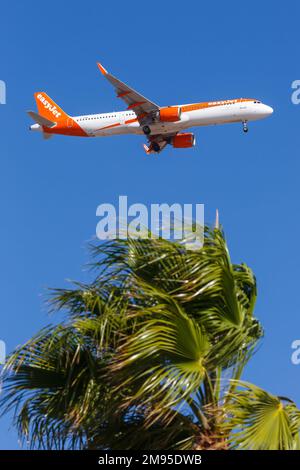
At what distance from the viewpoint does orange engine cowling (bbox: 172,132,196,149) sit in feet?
172

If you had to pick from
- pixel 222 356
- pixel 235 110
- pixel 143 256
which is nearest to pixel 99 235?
pixel 143 256

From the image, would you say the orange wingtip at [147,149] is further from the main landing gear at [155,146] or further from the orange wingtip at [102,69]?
the orange wingtip at [102,69]

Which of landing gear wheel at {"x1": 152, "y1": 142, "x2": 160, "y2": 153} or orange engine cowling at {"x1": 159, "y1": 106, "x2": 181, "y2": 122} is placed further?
landing gear wheel at {"x1": 152, "y1": 142, "x2": 160, "y2": 153}

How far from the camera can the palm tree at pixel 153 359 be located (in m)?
7.77

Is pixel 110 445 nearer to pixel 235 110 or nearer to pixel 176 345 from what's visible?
pixel 176 345

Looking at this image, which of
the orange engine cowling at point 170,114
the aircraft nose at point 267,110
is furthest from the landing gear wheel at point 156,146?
the aircraft nose at point 267,110

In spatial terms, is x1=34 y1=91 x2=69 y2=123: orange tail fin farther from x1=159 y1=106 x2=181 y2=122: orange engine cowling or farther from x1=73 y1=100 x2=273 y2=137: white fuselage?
x1=159 y1=106 x2=181 y2=122: orange engine cowling

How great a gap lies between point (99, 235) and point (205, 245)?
1.11 metres

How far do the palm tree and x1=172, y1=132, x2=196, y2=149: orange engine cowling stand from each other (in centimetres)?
4419

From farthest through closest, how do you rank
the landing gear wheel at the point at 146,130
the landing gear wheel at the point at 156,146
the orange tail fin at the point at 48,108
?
1. the orange tail fin at the point at 48,108
2. the landing gear wheel at the point at 156,146
3. the landing gear wheel at the point at 146,130

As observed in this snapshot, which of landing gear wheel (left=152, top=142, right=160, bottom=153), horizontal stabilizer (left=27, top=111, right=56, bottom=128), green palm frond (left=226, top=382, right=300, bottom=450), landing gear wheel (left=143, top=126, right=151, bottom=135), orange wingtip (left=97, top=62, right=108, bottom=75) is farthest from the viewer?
horizontal stabilizer (left=27, top=111, right=56, bottom=128)

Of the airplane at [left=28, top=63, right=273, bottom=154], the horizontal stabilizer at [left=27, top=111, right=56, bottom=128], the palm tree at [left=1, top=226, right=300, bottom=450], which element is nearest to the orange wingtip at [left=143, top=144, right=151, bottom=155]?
the airplane at [left=28, top=63, right=273, bottom=154]

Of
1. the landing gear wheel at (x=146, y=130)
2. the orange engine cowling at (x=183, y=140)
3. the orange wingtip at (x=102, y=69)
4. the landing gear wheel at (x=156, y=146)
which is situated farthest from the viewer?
the orange engine cowling at (x=183, y=140)

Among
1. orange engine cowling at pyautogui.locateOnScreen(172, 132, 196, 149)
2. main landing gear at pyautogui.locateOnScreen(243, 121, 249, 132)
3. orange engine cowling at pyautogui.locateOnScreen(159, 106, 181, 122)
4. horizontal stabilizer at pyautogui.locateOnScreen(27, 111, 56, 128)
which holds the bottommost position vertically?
main landing gear at pyautogui.locateOnScreen(243, 121, 249, 132)
